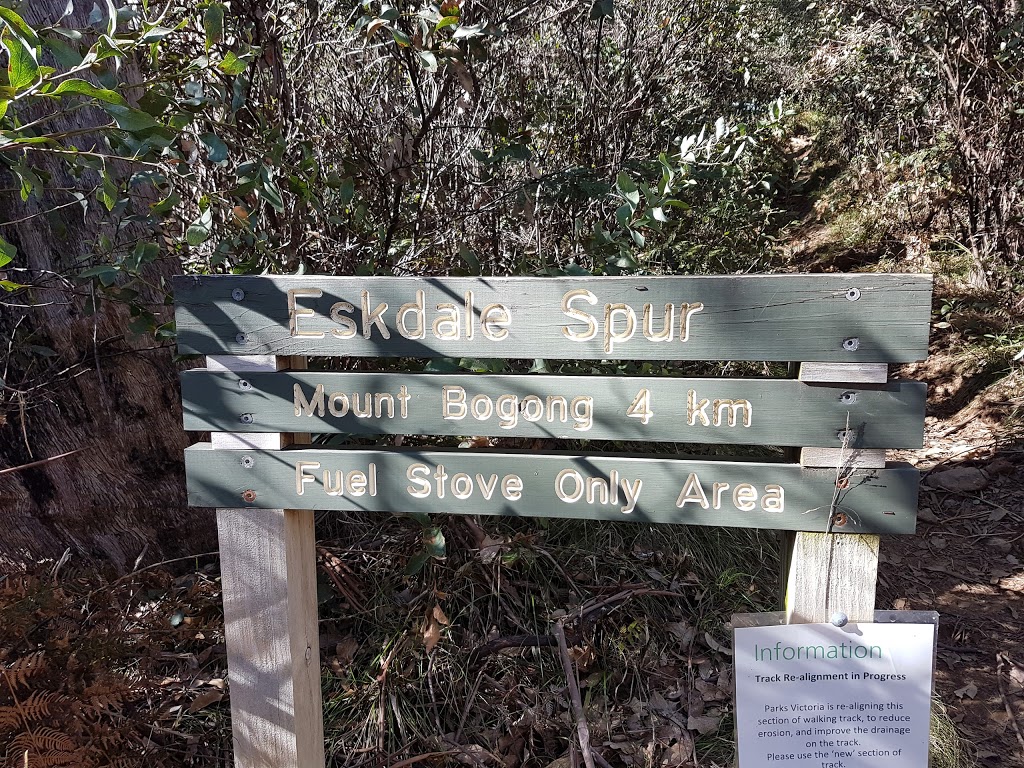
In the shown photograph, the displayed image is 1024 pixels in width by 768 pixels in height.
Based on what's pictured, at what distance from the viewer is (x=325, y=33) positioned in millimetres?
3121

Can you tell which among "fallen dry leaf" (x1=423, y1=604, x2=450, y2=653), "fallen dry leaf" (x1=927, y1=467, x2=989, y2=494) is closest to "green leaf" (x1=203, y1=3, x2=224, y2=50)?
"fallen dry leaf" (x1=423, y1=604, x2=450, y2=653)

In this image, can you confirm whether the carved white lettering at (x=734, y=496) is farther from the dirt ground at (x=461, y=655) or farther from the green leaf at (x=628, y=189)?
the dirt ground at (x=461, y=655)

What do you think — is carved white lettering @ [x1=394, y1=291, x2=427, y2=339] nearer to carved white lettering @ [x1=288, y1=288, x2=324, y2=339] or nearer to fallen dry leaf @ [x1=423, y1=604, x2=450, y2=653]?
carved white lettering @ [x1=288, y1=288, x2=324, y2=339]

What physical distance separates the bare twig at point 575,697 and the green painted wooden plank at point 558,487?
1.06 meters

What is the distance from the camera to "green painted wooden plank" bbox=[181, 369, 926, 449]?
66.2 inches

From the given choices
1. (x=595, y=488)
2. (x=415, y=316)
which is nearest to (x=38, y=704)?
(x=415, y=316)

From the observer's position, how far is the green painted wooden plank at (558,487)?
1731 mm

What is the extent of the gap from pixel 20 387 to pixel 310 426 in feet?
4.91

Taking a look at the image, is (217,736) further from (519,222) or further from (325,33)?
(325,33)

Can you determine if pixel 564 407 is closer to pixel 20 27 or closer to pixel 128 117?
pixel 128 117

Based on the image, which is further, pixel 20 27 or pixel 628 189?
pixel 628 189

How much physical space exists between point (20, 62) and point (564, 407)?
1.31 metres

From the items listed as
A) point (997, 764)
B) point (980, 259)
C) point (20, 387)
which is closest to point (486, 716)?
point (997, 764)

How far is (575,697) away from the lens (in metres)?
2.57
